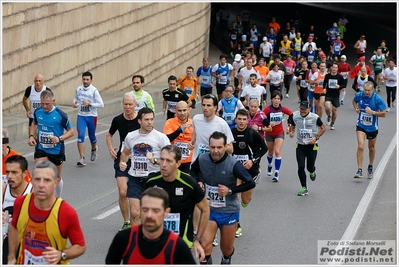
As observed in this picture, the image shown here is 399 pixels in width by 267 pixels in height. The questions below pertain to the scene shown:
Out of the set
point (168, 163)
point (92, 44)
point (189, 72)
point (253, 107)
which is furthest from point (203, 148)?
point (92, 44)

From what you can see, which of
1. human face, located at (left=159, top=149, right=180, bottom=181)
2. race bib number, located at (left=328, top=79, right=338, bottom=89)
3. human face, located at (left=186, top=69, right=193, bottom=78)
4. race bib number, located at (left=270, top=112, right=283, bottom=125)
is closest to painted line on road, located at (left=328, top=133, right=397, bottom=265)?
race bib number, located at (left=270, top=112, right=283, bottom=125)

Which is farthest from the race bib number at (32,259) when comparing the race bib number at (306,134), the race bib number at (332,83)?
the race bib number at (332,83)

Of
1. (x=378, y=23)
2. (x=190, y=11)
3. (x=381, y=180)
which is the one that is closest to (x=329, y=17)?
(x=378, y=23)

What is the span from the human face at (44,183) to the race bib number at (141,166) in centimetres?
366

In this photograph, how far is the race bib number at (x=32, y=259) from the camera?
674 centimetres

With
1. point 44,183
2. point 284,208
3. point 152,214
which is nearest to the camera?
point 152,214

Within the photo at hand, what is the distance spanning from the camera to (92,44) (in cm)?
2522

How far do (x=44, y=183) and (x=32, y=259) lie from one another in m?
0.59

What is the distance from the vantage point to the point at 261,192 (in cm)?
1450

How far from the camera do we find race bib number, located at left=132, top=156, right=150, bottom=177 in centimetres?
1041

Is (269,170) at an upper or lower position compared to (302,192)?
upper

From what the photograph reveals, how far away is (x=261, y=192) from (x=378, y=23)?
42.5 m

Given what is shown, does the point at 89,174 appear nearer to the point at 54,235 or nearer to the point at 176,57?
the point at 54,235

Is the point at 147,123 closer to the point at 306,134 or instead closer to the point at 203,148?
the point at 203,148
